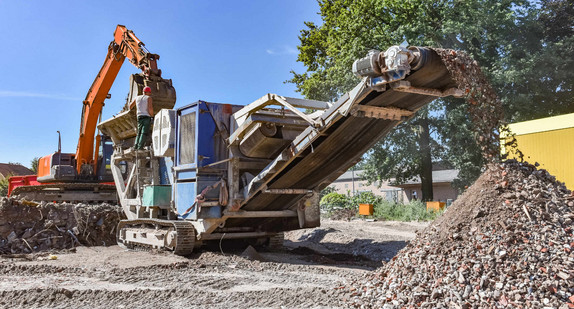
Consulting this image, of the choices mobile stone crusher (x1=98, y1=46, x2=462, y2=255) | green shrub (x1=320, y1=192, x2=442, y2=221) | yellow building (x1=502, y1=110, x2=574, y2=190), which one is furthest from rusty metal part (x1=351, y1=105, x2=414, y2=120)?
green shrub (x1=320, y1=192, x2=442, y2=221)

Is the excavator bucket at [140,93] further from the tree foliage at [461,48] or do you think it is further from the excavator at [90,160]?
the tree foliage at [461,48]

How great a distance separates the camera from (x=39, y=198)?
13672 millimetres

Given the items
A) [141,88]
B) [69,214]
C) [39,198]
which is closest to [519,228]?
[141,88]

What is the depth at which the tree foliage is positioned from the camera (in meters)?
19.9

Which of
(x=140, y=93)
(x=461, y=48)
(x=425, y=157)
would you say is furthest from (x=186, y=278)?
(x=425, y=157)

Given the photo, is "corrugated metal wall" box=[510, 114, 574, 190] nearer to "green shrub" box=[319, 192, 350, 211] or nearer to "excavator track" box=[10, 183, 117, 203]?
"green shrub" box=[319, 192, 350, 211]

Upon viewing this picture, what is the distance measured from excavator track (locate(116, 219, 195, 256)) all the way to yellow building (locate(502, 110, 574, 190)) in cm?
904

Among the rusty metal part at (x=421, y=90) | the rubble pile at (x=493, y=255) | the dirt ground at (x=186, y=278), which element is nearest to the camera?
the rubble pile at (x=493, y=255)

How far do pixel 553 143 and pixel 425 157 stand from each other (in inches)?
394

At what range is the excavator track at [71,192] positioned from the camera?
44.6 feet

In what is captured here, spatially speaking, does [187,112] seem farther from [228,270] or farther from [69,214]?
[69,214]

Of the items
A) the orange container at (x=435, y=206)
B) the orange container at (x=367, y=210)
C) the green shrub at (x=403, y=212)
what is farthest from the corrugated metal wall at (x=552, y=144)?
the orange container at (x=367, y=210)

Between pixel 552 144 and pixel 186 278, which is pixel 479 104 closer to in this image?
pixel 186 278

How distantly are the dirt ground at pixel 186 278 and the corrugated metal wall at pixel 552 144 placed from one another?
5850 mm
